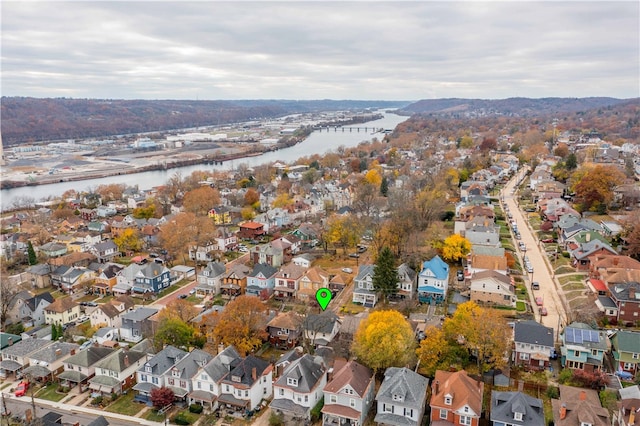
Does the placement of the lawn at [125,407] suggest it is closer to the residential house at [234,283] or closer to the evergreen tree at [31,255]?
the residential house at [234,283]

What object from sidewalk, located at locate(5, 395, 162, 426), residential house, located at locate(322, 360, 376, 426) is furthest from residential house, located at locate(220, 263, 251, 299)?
residential house, located at locate(322, 360, 376, 426)

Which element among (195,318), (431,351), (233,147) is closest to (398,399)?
(431,351)

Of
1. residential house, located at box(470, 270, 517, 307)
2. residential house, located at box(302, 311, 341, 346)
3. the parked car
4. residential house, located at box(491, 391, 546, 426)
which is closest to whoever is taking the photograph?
residential house, located at box(491, 391, 546, 426)

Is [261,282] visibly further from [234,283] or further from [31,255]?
[31,255]

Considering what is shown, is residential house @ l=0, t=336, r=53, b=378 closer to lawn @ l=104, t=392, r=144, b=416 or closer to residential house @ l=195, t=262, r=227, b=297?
lawn @ l=104, t=392, r=144, b=416

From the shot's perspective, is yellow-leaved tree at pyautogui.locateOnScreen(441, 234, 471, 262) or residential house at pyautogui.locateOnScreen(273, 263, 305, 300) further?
yellow-leaved tree at pyautogui.locateOnScreen(441, 234, 471, 262)

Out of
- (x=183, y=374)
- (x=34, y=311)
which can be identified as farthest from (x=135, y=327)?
(x=34, y=311)

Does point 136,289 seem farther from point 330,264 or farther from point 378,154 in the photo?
point 378,154
